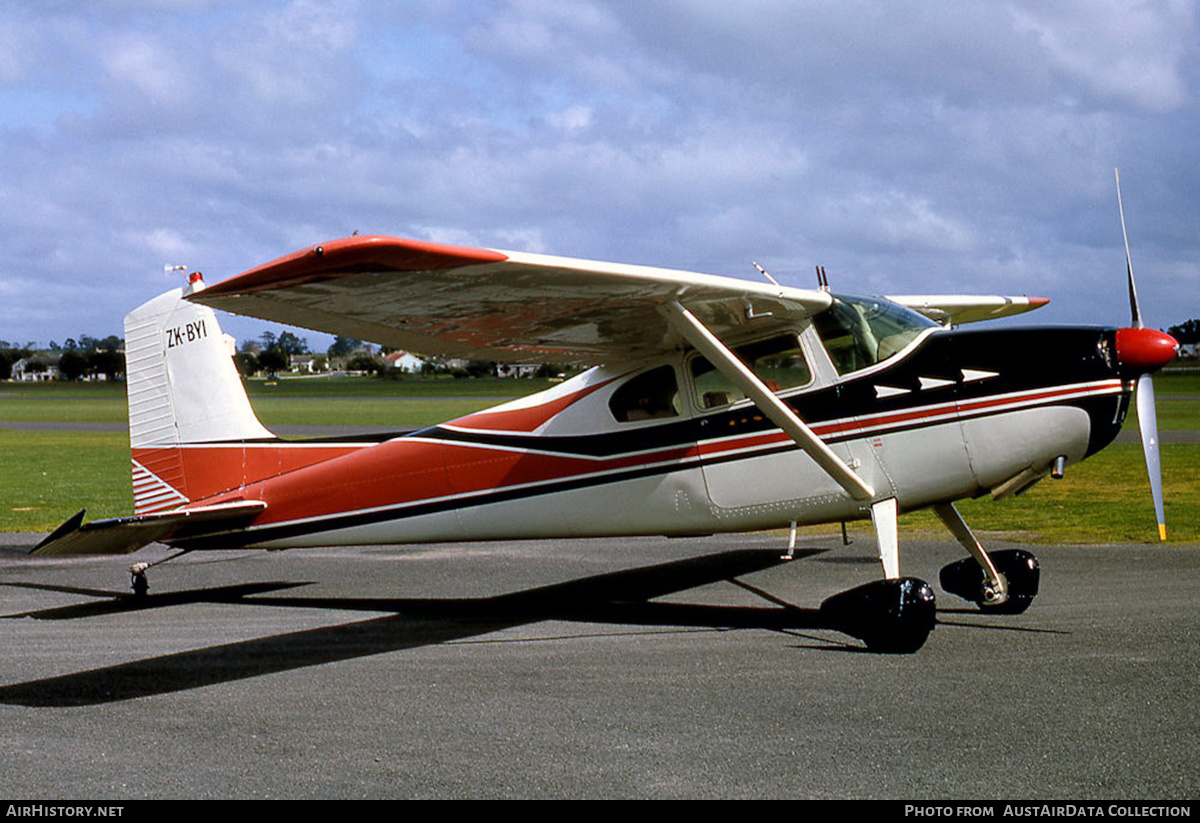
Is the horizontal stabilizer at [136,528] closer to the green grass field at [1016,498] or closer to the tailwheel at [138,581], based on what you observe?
the tailwheel at [138,581]

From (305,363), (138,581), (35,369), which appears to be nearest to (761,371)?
(138,581)

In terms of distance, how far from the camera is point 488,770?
5.16m

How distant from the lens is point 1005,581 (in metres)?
8.58

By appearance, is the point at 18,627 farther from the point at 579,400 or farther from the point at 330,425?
the point at 330,425

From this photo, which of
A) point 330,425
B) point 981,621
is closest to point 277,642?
point 981,621

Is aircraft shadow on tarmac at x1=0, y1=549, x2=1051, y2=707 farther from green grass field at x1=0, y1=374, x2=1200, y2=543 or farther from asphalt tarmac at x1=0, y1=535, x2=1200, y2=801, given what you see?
green grass field at x1=0, y1=374, x2=1200, y2=543

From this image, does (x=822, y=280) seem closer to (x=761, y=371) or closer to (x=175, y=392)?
(x=761, y=371)

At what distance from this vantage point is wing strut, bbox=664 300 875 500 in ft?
25.2

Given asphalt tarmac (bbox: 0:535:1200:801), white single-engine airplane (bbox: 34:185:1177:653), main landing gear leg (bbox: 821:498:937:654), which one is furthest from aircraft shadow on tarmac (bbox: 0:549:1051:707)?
white single-engine airplane (bbox: 34:185:1177:653)

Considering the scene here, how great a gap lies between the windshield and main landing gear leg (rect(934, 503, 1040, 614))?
4.39ft

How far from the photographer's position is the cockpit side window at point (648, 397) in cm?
870

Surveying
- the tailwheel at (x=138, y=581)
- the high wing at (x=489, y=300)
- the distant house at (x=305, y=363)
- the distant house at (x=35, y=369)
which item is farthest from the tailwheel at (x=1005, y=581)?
the distant house at (x=35, y=369)

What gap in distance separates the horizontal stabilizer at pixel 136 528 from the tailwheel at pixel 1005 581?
19.9 feet
